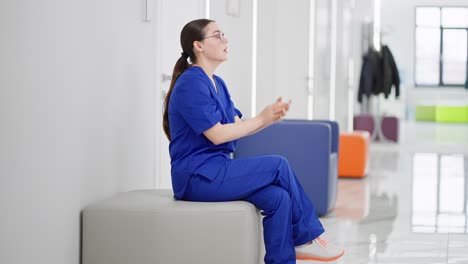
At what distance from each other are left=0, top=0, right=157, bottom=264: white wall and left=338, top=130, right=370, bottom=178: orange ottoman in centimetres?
425

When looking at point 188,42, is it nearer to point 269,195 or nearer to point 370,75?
point 269,195

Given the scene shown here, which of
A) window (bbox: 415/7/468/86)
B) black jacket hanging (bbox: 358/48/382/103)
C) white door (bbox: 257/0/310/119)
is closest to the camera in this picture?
white door (bbox: 257/0/310/119)

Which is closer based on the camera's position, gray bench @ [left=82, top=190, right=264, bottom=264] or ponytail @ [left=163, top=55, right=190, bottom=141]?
gray bench @ [left=82, top=190, right=264, bottom=264]

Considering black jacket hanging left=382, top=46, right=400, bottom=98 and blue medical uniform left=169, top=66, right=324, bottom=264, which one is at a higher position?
black jacket hanging left=382, top=46, right=400, bottom=98

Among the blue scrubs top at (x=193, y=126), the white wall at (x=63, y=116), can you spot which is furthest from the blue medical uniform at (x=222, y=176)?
the white wall at (x=63, y=116)

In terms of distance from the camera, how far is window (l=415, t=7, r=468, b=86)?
774 inches

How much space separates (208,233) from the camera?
3.31 metres

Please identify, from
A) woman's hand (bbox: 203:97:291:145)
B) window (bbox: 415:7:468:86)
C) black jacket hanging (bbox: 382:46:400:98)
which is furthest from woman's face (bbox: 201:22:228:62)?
window (bbox: 415:7:468:86)

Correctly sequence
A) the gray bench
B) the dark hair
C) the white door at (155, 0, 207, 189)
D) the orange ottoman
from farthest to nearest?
the orange ottoman → the white door at (155, 0, 207, 189) → the dark hair → the gray bench

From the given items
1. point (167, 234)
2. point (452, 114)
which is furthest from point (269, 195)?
point (452, 114)

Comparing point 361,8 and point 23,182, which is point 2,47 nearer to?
point 23,182

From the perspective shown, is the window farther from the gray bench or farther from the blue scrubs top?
the gray bench

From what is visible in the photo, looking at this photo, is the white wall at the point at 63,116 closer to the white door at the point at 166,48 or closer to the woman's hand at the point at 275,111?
the white door at the point at 166,48

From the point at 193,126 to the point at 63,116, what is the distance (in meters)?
0.54
